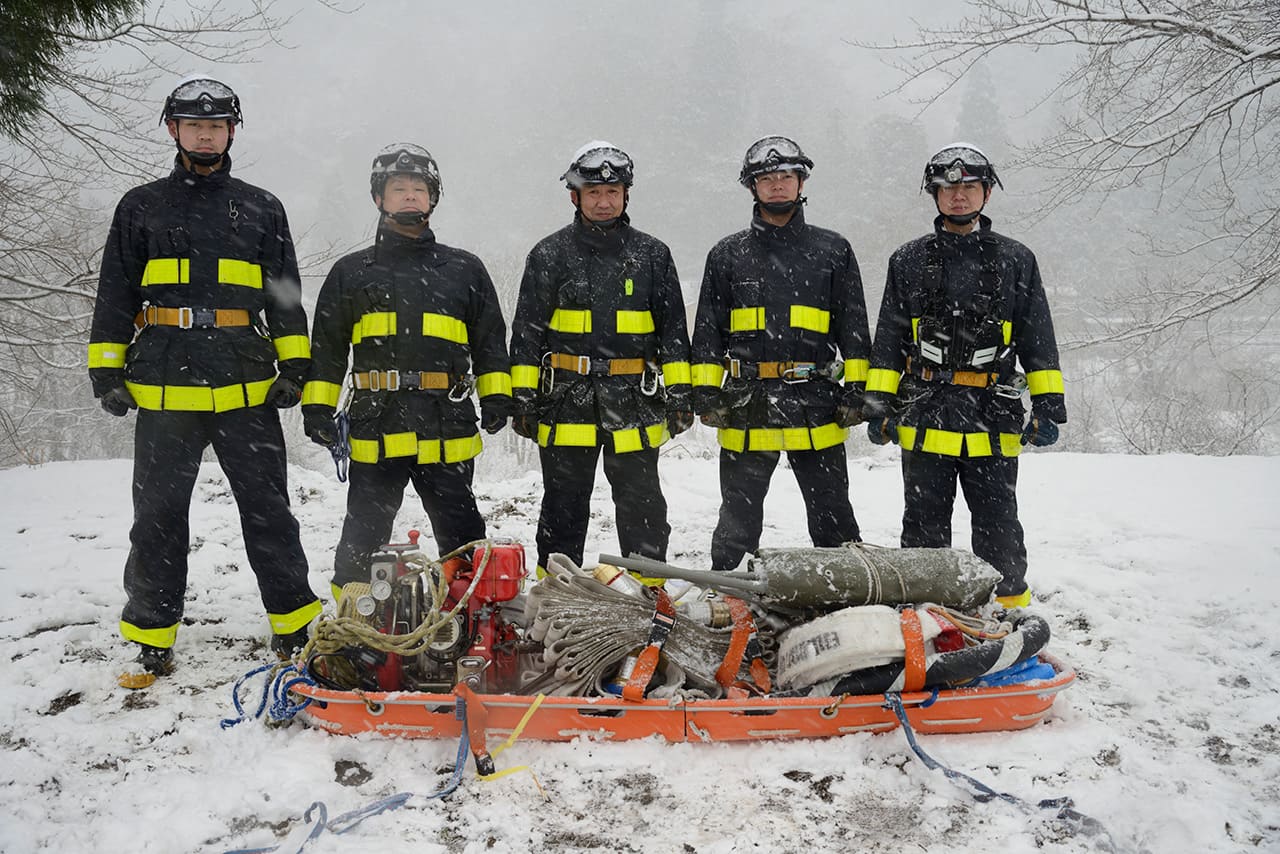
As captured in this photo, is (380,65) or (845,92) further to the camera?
(380,65)

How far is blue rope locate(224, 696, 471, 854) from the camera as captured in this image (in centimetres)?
226

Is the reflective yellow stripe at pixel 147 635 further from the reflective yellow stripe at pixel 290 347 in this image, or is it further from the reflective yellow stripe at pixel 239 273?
the reflective yellow stripe at pixel 239 273

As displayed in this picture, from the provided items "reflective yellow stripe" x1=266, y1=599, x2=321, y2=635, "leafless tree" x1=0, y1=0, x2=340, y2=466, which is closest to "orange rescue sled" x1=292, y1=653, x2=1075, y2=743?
"reflective yellow stripe" x1=266, y1=599, x2=321, y2=635

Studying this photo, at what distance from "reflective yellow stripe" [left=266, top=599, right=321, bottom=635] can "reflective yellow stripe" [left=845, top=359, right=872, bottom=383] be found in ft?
9.61

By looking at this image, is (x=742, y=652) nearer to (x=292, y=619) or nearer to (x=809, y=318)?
(x=809, y=318)

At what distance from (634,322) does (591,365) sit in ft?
1.07

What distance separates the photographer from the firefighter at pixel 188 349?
335 centimetres

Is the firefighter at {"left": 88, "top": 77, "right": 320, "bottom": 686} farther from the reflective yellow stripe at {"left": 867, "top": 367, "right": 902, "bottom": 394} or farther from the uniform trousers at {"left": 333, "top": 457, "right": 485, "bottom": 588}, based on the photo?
the reflective yellow stripe at {"left": 867, "top": 367, "right": 902, "bottom": 394}

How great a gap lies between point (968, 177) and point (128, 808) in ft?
14.2

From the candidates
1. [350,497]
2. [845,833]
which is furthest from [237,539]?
[845,833]

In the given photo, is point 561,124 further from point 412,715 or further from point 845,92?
point 412,715

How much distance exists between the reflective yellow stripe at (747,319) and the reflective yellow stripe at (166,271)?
263cm

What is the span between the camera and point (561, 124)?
214 feet

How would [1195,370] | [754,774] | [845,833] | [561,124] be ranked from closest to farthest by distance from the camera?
[845,833] → [754,774] → [1195,370] → [561,124]
